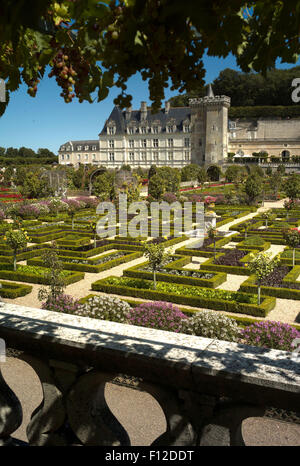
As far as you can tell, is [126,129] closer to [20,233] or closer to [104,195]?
[104,195]

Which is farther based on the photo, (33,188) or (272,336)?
(33,188)

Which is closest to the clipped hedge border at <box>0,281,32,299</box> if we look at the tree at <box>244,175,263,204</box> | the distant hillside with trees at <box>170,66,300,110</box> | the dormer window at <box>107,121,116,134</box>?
the tree at <box>244,175,263,204</box>

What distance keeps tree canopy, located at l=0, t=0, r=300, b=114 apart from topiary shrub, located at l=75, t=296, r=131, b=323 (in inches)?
246

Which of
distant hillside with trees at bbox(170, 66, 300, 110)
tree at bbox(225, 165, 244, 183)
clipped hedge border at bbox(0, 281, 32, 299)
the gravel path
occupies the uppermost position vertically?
distant hillside with trees at bbox(170, 66, 300, 110)

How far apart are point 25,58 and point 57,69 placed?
0.16m

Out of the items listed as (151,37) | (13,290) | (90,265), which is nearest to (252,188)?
(90,265)

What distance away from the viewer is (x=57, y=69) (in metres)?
1.92

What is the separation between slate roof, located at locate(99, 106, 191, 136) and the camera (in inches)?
2559

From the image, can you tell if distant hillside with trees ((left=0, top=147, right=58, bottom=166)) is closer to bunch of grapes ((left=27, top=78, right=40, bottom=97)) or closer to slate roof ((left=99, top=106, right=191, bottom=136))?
slate roof ((left=99, top=106, right=191, bottom=136))

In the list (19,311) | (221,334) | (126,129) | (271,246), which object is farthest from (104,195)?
(126,129)

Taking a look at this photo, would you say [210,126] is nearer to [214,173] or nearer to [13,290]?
[214,173]

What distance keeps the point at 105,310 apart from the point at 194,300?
2.85m

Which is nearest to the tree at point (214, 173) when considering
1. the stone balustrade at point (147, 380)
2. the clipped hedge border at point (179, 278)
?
the clipped hedge border at point (179, 278)

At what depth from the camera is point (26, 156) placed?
103 m
